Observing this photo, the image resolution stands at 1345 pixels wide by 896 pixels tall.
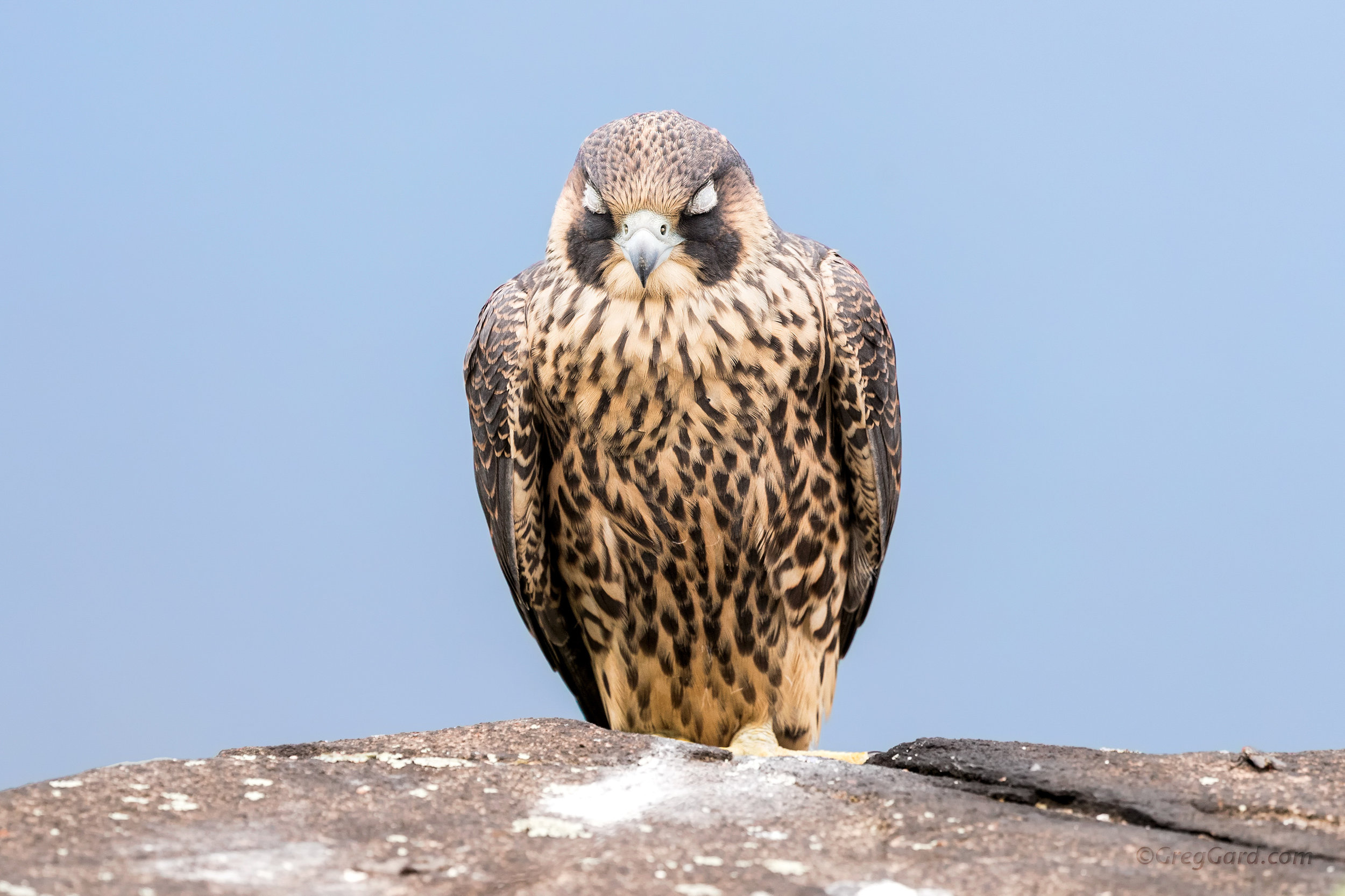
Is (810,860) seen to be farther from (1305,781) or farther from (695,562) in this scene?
(695,562)

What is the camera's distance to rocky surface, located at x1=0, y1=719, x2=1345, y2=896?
2.13m

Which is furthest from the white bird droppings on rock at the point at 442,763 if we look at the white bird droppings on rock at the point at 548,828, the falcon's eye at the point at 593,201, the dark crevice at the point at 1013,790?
the falcon's eye at the point at 593,201

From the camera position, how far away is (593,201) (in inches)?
146

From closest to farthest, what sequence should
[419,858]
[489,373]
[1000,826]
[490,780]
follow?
1. [419,858]
2. [1000,826]
3. [490,780]
4. [489,373]

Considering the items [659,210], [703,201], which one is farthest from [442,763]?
[703,201]

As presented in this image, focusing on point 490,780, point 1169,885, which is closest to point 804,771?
point 490,780

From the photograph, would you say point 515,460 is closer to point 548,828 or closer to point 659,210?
point 659,210

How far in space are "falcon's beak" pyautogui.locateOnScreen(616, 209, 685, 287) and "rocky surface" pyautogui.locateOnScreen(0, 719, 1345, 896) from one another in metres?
1.29

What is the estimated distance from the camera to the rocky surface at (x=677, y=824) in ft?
6.98

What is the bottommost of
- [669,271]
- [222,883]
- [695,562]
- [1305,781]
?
[222,883]

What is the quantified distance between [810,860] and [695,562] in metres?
1.78

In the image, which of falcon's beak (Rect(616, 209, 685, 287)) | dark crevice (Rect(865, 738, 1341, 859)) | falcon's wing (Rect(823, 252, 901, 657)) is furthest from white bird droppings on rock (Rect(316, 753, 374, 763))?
falcon's wing (Rect(823, 252, 901, 657))

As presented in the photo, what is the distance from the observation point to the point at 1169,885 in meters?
2.13

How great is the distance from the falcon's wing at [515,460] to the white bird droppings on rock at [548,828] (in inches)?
72.5
